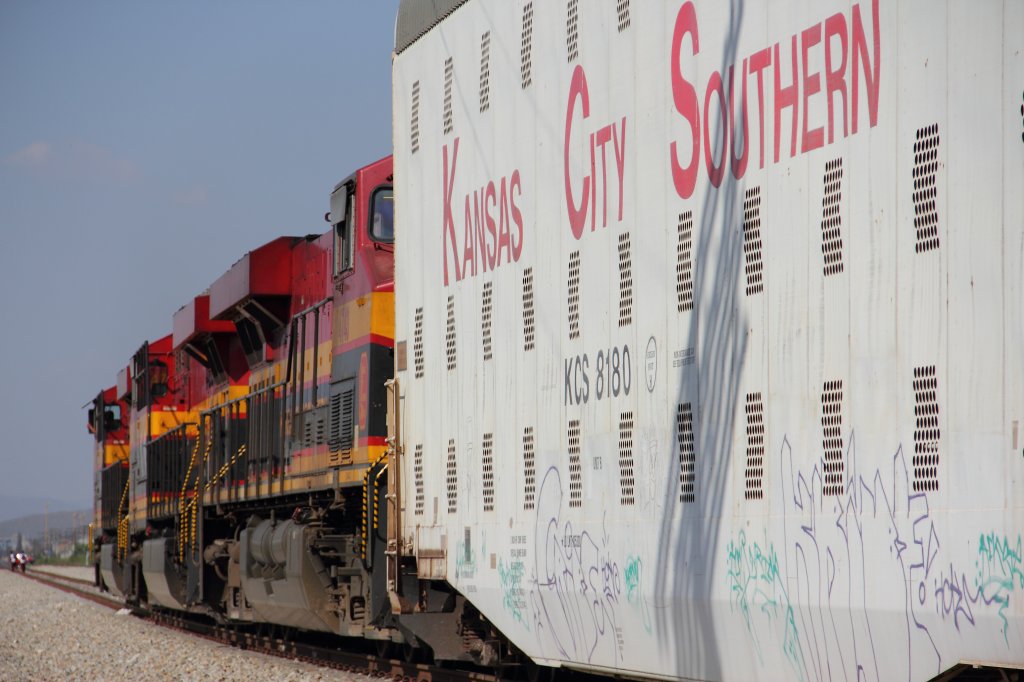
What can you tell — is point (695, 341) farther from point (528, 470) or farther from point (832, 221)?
point (528, 470)

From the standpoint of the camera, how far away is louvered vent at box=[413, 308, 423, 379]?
1004cm

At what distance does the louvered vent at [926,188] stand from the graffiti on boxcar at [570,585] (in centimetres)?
295

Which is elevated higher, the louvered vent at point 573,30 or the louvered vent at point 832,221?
the louvered vent at point 573,30

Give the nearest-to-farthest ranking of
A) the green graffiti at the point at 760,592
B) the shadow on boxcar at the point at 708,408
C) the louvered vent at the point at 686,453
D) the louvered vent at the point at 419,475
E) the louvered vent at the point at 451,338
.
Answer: the green graffiti at the point at 760,592, the shadow on boxcar at the point at 708,408, the louvered vent at the point at 686,453, the louvered vent at the point at 451,338, the louvered vent at the point at 419,475

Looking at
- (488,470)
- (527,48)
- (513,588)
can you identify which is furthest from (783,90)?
(513,588)

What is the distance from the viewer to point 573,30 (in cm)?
789

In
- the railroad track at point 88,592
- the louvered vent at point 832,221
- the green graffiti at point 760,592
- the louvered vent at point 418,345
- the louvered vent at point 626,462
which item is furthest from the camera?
the railroad track at point 88,592

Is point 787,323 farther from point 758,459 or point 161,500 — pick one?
point 161,500

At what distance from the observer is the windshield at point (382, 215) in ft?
40.6

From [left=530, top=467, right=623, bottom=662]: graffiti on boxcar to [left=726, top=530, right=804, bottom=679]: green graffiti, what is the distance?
3.88 feet

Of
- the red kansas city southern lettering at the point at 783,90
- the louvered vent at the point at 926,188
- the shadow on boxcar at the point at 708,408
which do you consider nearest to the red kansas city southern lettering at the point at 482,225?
the red kansas city southern lettering at the point at 783,90

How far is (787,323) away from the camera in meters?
5.72

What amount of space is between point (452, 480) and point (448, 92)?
284cm

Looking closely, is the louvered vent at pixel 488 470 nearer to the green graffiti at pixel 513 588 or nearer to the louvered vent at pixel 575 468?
the green graffiti at pixel 513 588
